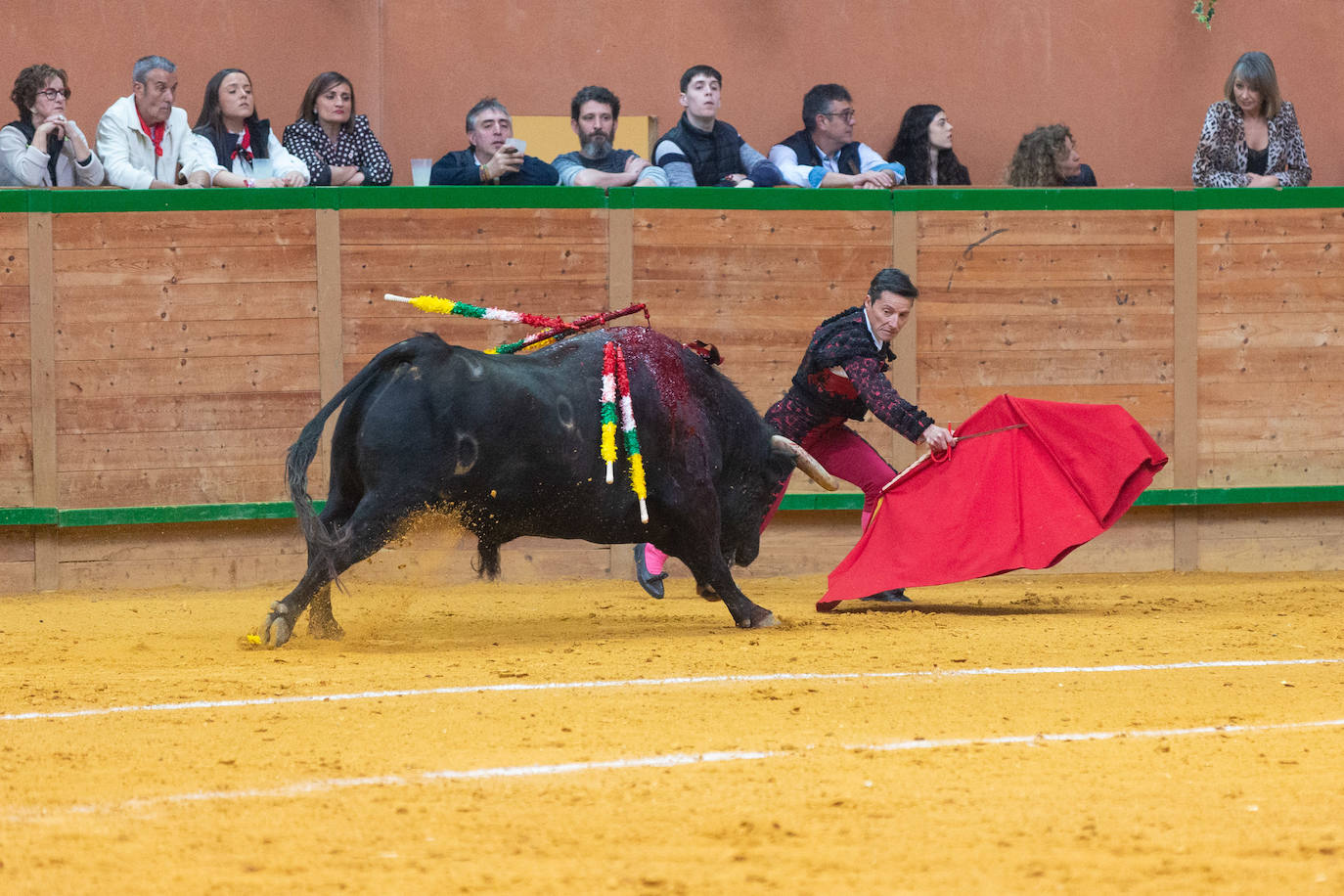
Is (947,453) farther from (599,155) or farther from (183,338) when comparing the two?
(183,338)

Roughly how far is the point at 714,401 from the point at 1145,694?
2374 mm

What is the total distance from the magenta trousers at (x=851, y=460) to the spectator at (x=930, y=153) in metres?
2.97

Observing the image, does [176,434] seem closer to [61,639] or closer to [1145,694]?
[61,639]

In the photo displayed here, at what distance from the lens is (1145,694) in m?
5.23

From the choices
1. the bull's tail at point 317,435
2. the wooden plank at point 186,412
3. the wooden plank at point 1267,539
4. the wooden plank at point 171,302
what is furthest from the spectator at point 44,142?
the wooden plank at point 1267,539

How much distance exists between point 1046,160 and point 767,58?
2.66 meters

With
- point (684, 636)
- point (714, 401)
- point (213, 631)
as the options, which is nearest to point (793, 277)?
point (714, 401)

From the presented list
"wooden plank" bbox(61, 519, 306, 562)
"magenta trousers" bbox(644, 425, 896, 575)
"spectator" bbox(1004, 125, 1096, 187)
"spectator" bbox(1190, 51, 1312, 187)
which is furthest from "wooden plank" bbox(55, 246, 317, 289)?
"spectator" bbox(1190, 51, 1312, 187)

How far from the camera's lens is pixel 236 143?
891 centimetres

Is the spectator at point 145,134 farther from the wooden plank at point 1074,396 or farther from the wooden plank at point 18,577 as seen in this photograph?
the wooden plank at point 1074,396

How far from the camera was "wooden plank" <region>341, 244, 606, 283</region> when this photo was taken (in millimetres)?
8672

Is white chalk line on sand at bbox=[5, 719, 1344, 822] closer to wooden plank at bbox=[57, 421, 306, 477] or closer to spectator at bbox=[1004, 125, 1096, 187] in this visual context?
wooden plank at bbox=[57, 421, 306, 477]

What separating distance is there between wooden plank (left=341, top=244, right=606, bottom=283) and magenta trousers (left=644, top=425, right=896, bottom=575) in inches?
71.2

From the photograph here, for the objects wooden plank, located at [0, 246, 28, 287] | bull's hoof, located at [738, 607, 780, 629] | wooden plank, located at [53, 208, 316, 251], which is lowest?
bull's hoof, located at [738, 607, 780, 629]
